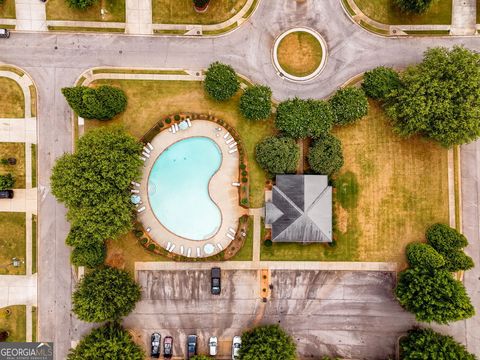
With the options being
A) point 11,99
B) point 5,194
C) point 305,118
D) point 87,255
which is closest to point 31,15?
point 11,99

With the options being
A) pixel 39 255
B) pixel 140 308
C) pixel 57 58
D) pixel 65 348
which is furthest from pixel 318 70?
pixel 65 348

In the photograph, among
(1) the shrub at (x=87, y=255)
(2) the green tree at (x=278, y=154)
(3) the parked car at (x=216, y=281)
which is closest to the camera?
(1) the shrub at (x=87, y=255)

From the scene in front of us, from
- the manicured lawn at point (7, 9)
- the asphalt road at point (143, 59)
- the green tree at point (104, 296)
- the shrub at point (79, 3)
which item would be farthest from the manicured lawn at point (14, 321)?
the shrub at point (79, 3)

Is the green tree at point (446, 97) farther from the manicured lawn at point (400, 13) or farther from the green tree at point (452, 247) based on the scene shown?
the green tree at point (452, 247)

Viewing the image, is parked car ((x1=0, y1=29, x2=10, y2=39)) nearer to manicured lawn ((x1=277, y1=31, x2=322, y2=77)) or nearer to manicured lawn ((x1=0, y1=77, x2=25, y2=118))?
manicured lawn ((x1=0, y1=77, x2=25, y2=118))

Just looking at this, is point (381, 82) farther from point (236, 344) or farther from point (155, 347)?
point (155, 347)
